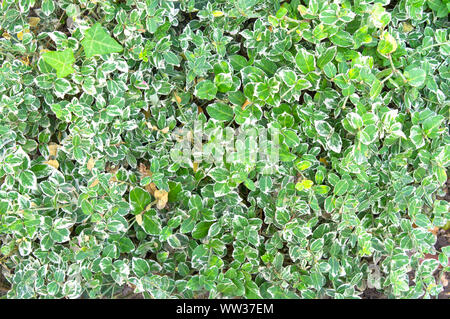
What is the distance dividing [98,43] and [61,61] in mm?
177

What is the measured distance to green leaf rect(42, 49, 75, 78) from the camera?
1.68 metres

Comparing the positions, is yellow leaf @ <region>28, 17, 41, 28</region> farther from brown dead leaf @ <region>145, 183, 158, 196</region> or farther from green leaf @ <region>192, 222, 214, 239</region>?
green leaf @ <region>192, 222, 214, 239</region>

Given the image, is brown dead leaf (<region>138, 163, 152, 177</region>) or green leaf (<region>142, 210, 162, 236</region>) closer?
green leaf (<region>142, 210, 162, 236</region>)

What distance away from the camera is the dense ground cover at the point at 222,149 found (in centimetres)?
171

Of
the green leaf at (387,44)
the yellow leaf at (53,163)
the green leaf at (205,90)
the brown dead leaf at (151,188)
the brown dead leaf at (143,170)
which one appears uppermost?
the green leaf at (387,44)

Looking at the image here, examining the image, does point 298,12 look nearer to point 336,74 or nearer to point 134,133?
point 336,74

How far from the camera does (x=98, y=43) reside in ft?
5.60

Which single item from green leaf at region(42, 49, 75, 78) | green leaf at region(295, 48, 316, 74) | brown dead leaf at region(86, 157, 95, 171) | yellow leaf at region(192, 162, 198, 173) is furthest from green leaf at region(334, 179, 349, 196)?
green leaf at region(42, 49, 75, 78)

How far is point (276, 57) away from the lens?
5.86 feet

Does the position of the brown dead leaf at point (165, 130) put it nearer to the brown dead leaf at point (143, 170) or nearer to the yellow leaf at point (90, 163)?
the brown dead leaf at point (143, 170)

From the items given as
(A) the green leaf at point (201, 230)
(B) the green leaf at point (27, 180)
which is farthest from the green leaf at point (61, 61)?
(A) the green leaf at point (201, 230)

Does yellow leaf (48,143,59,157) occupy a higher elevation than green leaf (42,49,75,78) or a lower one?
lower

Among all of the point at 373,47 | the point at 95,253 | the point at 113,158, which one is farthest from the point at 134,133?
the point at 373,47

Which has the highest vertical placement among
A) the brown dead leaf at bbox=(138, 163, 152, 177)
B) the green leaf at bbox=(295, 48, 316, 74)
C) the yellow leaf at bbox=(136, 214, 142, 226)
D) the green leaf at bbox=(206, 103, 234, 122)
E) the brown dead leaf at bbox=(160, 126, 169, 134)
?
the green leaf at bbox=(295, 48, 316, 74)
